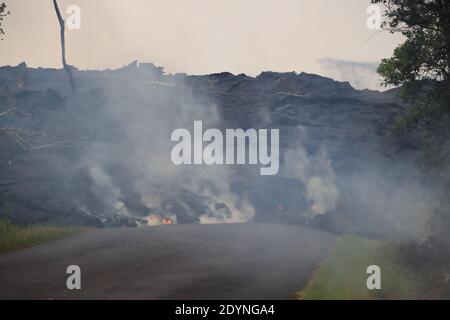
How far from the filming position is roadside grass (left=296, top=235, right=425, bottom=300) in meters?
18.4

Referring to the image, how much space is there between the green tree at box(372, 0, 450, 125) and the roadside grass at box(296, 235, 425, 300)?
242 inches

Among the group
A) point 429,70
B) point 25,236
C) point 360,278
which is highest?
point 429,70

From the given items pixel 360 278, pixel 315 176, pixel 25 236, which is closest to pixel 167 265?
pixel 360 278

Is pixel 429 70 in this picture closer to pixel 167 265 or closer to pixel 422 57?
pixel 422 57

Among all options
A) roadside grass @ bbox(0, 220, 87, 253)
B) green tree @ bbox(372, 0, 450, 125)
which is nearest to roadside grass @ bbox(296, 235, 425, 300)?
green tree @ bbox(372, 0, 450, 125)

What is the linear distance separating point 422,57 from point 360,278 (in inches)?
374

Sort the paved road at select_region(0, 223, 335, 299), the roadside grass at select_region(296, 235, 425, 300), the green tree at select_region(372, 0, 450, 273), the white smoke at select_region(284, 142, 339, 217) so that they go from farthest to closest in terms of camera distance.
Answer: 1. the white smoke at select_region(284, 142, 339, 217)
2. the green tree at select_region(372, 0, 450, 273)
3. the roadside grass at select_region(296, 235, 425, 300)
4. the paved road at select_region(0, 223, 335, 299)

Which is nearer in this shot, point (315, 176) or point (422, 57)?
point (422, 57)

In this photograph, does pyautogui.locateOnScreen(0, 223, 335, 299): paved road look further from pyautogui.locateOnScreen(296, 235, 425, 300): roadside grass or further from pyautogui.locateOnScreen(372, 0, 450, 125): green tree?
pyautogui.locateOnScreen(372, 0, 450, 125): green tree

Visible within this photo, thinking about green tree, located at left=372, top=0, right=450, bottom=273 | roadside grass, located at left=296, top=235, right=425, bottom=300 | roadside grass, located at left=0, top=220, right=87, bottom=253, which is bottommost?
roadside grass, located at left=296, top=235, right=425, bottom=300

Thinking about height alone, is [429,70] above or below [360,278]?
above

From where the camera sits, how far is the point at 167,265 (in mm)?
22297

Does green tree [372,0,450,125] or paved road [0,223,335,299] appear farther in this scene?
green tree [372,0,450,125]
